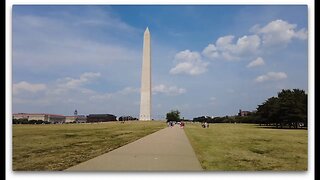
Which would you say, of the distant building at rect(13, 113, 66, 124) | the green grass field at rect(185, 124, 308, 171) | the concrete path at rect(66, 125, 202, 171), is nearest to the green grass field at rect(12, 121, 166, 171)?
the distant building at rect(13, 113, 66, 124)

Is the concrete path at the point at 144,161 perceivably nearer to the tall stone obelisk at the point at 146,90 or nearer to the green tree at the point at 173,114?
the green tree at the point at 173,114

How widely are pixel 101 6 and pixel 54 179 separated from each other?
5.09 m

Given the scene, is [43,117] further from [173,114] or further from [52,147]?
[173,114]

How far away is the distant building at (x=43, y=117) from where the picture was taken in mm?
11781

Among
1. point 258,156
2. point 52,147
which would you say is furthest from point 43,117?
point 258,156

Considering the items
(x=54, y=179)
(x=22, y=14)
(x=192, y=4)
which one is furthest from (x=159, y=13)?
(x=54, y=179)

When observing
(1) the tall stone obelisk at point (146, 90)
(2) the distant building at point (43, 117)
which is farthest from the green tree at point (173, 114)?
(2) the distant building at point (43, 117)

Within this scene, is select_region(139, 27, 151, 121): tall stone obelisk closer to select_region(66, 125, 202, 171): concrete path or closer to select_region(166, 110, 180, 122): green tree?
select_region(166, 110, 180, 122): green tree

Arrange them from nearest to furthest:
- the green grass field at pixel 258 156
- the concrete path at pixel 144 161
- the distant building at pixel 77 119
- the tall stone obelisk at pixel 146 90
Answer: the concrete path at pixel 144 161 → the green grass field at pixel 258 156 → the distant building at pixel 77 119 → the tall stone obelisk at pixel 146 90

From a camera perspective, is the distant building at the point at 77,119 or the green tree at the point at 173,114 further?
the green tree at the point at 173,114

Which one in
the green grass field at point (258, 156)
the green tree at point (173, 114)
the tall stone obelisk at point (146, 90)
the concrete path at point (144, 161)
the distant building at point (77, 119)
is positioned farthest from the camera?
the tall stone obelisk at point (146, 90)

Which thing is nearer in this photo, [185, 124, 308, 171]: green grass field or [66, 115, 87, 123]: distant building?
[185, 124, 308, 171]: green grass field

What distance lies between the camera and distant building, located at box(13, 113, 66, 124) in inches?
464

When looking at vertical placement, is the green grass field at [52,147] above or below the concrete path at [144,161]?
above
